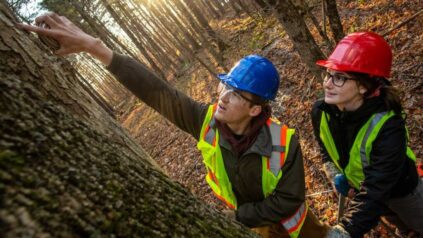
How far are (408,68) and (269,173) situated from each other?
4.57 metres

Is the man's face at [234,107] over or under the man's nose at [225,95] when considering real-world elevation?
under

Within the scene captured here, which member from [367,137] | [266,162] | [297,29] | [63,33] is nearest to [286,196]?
[266,162]

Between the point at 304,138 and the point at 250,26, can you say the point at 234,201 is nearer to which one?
the point at 304,138

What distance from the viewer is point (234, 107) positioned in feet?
8.48

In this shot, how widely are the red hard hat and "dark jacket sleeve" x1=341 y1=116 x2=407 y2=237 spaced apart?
537 mm

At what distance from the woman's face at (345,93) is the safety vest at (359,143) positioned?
0.69ft

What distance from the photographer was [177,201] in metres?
1.43

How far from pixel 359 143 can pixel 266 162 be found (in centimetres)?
83

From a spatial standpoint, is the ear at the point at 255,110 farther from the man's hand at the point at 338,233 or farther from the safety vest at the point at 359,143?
the man's hand at the point at 338,233

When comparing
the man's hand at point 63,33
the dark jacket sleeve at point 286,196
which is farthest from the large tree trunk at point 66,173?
the dark jacket sleeve at point 286,196

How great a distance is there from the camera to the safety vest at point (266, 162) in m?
2.49

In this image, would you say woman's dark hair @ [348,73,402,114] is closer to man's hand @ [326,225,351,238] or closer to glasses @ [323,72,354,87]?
glasses @ [323,72,354,87]

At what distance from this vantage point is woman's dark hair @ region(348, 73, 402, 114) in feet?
8.47

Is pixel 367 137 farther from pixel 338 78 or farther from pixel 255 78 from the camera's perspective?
pixel 255 78
